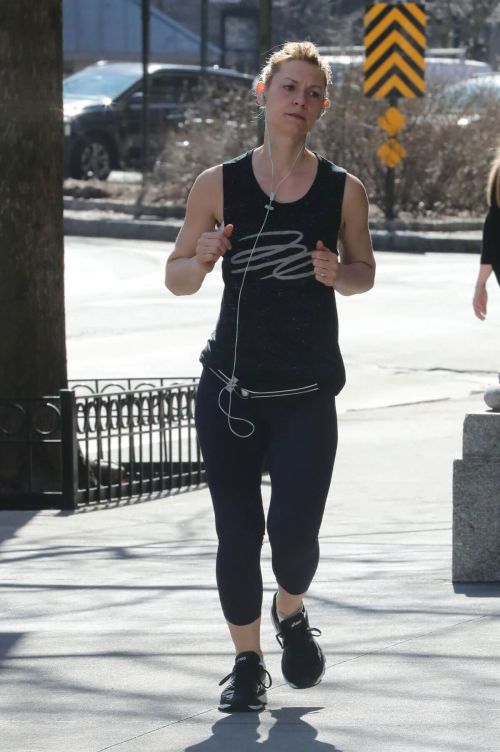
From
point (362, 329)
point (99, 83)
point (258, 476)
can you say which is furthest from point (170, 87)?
point (258, 476)

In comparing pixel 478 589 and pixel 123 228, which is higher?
pixel 478 589

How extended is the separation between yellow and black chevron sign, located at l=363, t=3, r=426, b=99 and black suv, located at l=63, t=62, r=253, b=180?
5.33 m

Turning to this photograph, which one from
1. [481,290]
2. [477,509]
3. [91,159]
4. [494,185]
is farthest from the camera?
[91,159]

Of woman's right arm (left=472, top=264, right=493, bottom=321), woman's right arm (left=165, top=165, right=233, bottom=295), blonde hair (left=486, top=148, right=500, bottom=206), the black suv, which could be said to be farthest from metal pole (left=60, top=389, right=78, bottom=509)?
the black suv

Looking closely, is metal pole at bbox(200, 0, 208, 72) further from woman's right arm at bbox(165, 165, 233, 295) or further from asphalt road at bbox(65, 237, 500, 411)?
woman's right arm at bbox(165, 165, 233, 295)

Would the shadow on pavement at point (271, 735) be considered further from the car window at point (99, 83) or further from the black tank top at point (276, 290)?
the car window at point (99, 83)

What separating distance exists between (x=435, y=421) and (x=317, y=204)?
23.7ft

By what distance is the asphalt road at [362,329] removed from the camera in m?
13.2

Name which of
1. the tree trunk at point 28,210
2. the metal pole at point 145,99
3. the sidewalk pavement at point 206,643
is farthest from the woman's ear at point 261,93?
the metal pole at point 145,99

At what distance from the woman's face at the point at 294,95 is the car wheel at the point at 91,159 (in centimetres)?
2577

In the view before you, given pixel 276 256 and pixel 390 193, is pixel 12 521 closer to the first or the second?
pixel 276 256

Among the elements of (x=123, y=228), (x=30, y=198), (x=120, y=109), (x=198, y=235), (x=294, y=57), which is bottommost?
(x=123, y=228)

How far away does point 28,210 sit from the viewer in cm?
870

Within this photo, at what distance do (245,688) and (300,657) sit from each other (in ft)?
0.70
